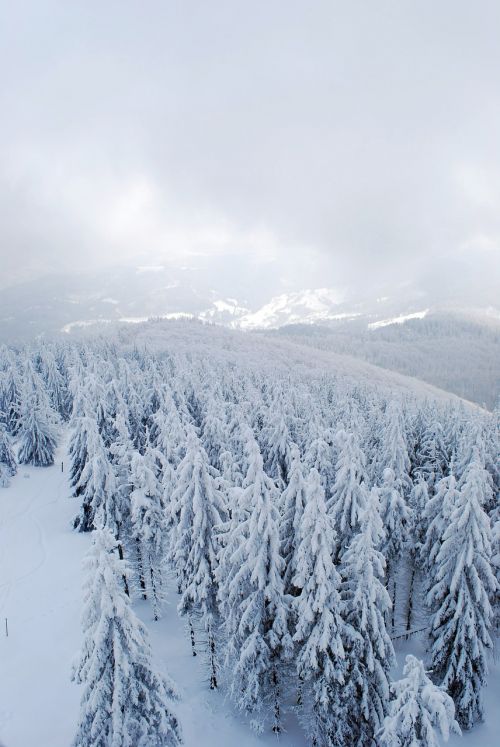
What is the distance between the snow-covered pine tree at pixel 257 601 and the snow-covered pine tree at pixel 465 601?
8.72 metres

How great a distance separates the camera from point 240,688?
70.3ft

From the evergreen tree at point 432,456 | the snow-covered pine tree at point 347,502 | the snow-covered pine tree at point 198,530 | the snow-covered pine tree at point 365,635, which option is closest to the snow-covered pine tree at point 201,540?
the snow-covered pine tree at point 198,530

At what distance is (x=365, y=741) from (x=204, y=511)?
40.9 feet

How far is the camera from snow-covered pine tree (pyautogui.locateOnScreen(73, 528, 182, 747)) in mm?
14188

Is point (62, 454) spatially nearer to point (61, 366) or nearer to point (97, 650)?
point (61, 366)

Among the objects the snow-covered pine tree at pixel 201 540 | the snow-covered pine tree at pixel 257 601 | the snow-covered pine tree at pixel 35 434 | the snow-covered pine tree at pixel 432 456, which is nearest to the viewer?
the snow-covered pine tree at pixel 257 601

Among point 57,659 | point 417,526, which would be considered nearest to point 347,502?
point 417,526

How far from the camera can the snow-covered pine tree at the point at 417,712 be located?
524 inches

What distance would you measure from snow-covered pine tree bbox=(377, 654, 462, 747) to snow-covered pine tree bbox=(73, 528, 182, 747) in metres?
7.97

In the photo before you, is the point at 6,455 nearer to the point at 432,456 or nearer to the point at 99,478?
the point at 99,478

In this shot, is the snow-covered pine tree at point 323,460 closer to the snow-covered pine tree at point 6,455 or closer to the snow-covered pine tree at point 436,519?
the snow-covered pine tree at point 436,519

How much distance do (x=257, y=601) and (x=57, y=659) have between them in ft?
52.7

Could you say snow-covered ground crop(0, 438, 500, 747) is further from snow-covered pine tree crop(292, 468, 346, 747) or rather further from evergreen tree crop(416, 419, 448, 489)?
evergreen tree crop(416, 419, 448, 489)

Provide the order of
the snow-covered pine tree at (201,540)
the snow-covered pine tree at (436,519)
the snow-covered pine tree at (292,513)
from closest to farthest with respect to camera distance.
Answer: the snow-covered pine tree at (292,513), the snow-covered pine tree at (201,540), the snow-covered pine tree at (436,519)
